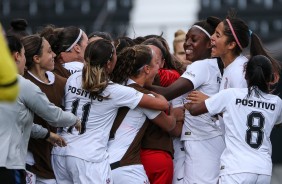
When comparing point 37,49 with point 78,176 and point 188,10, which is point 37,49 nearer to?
point 78,176

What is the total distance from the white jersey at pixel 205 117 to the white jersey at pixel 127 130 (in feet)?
1.66

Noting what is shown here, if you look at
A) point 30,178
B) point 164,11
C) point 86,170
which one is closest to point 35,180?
point 30,178

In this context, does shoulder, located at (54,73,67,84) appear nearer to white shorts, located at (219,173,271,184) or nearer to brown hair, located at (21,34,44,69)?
brown hair, located at (21,34,44,69)

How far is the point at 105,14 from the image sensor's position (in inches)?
814

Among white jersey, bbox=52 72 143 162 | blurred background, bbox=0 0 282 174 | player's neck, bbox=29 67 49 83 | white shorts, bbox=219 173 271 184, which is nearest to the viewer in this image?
white shorts, bbox=219 173 271 184

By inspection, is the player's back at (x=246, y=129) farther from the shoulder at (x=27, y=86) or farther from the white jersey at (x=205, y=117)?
the shoulder at (x=27, y=86)

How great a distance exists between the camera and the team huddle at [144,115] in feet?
24.7

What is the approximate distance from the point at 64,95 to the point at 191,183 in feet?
→ 4.12

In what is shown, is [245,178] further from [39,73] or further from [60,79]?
[39,73]

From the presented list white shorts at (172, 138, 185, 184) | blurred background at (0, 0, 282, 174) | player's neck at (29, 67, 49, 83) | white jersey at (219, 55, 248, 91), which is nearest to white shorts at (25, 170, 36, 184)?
player's neck at (29, 67, 49, 83)

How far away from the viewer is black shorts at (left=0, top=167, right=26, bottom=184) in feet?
22.9

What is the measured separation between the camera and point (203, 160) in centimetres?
808

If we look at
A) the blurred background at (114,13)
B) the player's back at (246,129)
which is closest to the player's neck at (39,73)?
the player's back at (246,129)

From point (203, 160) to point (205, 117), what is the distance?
0.35m
